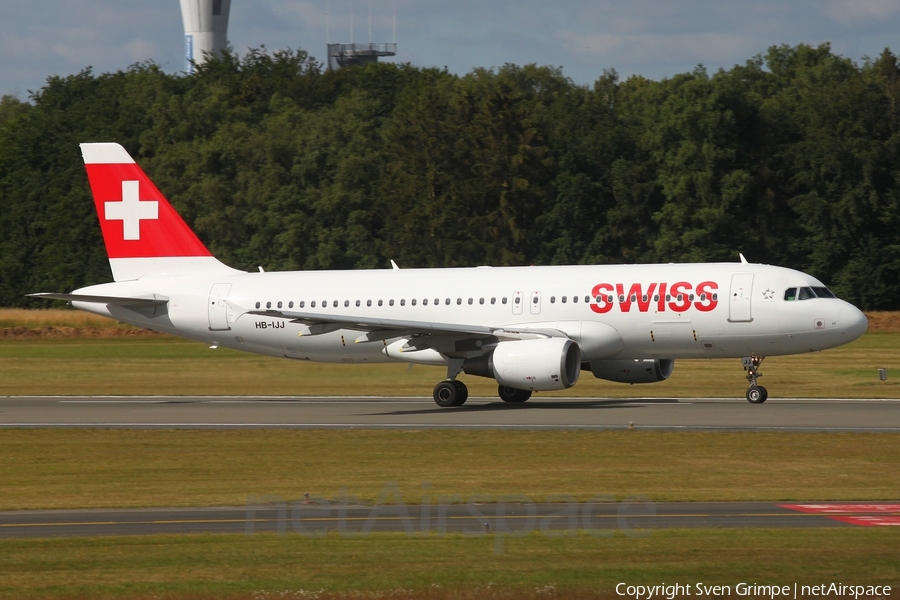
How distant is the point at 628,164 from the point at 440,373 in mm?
48573

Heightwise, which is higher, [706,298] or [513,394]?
[706,298]

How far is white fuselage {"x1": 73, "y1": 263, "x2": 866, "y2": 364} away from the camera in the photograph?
32.1 meters

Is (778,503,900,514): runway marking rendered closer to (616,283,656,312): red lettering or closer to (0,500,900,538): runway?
(0,500,900,538): runway

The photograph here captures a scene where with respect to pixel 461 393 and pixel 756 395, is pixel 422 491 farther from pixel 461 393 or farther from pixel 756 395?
pixel 756 395

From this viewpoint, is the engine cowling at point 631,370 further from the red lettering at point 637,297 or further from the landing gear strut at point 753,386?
the landing gear strut at point 753,386

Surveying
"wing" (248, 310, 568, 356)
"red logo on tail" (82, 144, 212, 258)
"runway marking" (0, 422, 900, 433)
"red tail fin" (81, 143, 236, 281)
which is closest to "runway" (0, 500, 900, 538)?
"runway marking" (0, 422, 900, 433)

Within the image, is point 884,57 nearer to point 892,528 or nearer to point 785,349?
point 785,349

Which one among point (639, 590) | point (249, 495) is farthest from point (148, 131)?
point (639, 590)

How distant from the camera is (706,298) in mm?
32281

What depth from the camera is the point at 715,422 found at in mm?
27766

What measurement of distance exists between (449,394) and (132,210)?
40.9ft

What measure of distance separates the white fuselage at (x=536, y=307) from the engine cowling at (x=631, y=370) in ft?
3.05

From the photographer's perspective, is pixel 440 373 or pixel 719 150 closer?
pixel 440 373

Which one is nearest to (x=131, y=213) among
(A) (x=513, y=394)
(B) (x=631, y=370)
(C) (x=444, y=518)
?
(A) (x=513, y=394)
